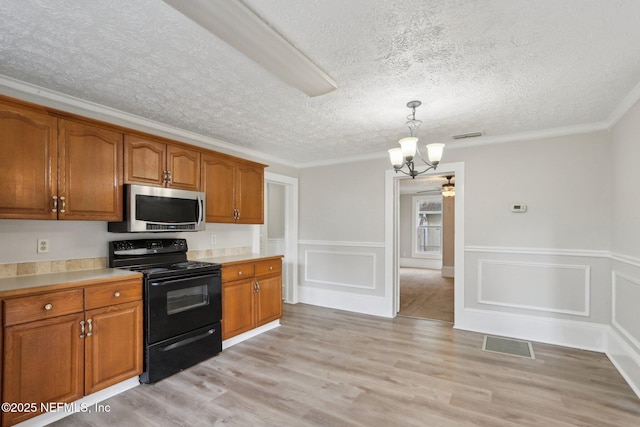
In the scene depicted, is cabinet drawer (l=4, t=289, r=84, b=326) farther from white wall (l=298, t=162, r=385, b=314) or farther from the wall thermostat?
the wall thermostat

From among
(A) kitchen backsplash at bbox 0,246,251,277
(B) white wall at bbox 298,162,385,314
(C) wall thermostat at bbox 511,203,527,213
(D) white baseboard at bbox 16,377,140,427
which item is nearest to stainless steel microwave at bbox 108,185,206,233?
(A) kitchen backsplash at bbox 0,246,251,277

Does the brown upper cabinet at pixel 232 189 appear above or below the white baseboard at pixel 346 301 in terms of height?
above

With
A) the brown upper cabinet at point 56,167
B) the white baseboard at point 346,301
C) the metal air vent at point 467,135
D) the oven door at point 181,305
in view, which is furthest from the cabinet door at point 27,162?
the metal air vent at point 467,135

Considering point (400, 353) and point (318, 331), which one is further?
point (318, 331)

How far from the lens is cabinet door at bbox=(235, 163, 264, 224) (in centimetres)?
382

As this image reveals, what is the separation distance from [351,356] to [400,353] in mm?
519

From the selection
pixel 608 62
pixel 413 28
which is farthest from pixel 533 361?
pixel 413 28

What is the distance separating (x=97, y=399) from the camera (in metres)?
2.34

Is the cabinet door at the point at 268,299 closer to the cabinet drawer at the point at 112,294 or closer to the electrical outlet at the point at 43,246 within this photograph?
the cabinet drawer at the point at 112,294

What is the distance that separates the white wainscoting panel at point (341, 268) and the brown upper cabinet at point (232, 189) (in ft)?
4.59

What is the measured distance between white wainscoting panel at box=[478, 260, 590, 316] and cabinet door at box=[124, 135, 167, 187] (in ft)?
12.4

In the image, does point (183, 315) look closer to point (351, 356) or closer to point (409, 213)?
point (351, 356)

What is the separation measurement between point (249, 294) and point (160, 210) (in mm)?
1356

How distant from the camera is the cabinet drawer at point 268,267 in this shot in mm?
3729
